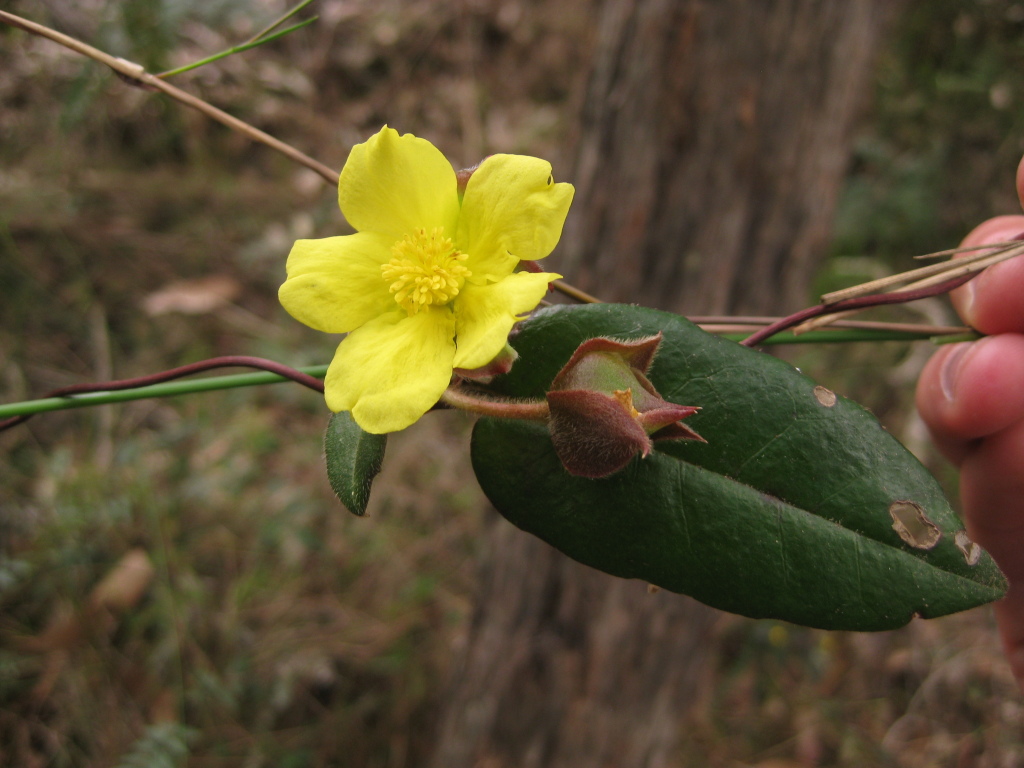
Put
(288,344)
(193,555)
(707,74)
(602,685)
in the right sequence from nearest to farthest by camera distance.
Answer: (707,74)
(602,685)
(193,555)
(288,344)

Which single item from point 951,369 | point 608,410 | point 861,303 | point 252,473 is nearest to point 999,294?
point 951,369

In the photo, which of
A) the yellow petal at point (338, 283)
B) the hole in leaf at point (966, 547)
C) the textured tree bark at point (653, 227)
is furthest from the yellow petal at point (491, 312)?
the textured tree bark at point (653, 227)

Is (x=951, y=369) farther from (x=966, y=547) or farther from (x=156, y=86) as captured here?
(x=156, y=86)

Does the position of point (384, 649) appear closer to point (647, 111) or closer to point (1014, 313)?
point (647, 111)

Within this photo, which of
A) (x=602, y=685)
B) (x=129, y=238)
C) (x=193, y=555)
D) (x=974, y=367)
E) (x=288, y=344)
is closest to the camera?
(x=974, y=367)

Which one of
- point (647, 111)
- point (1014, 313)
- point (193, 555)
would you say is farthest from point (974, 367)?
point (193, 555)

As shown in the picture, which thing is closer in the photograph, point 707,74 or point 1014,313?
point 1014,313

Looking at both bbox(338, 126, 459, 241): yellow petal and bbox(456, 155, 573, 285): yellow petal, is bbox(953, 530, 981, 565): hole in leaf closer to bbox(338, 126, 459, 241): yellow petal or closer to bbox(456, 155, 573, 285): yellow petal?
bbox(456, 155, 573, 285): yellow petal

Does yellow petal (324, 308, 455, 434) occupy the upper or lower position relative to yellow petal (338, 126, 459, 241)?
lower

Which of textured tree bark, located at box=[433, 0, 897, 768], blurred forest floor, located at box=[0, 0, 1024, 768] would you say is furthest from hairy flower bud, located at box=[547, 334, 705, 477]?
blurred forest floor, located at box=[0, 0, 1024, 768]
